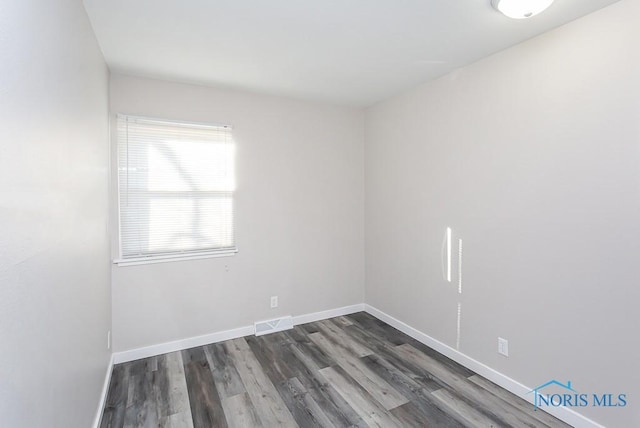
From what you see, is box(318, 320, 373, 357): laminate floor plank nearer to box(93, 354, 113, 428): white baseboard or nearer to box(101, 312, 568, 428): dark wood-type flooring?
box(101, 312, 568, 428): dark wood-type flooring

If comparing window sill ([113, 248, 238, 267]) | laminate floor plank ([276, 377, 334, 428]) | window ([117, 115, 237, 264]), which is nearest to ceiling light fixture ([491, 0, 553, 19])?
window ([117, 115, 237, 264])

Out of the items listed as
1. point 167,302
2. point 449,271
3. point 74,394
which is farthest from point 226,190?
point 449,271

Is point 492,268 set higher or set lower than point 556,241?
lower

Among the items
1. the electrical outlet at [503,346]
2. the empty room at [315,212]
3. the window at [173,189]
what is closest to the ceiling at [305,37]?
the empty room at [315,212]

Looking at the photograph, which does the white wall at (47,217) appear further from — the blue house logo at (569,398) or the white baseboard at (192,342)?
the blue house logo at (569,398)

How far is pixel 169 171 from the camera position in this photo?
283cm

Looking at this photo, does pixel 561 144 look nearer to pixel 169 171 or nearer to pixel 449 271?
pixel 449 271

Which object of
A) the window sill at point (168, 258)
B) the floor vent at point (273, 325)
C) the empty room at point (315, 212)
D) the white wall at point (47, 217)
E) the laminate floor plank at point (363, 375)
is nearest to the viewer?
the white wall at point (47, 217)

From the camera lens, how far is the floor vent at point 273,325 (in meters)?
3.26

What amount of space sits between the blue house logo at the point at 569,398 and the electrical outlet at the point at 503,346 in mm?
263

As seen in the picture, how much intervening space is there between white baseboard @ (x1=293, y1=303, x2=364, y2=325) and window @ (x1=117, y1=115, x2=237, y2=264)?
111 centimetres

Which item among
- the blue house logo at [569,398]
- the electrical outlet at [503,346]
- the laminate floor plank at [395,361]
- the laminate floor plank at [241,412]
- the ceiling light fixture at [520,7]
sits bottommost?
the laminate floor plank at [241,412]

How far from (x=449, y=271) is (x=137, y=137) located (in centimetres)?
297

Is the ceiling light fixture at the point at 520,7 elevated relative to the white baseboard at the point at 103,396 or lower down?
elevated
